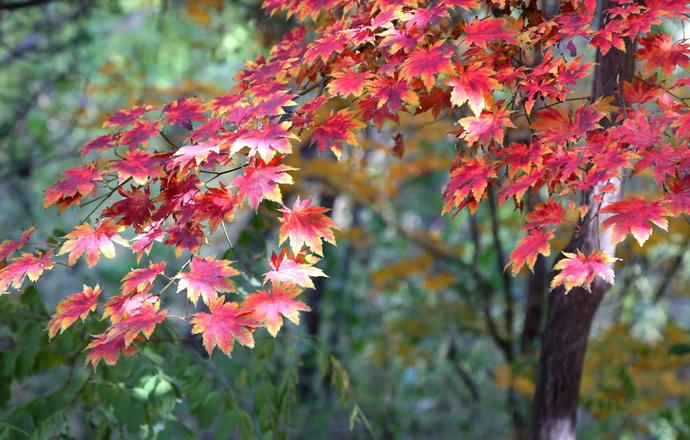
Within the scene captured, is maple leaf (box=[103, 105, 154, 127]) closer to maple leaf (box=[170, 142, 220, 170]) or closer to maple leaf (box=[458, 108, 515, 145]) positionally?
maple leaf (box=[170, 142, 220, 170])

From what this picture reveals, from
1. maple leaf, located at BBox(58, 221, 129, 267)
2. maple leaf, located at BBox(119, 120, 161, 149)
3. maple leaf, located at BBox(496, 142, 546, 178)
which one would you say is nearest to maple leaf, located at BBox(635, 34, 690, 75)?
maple leaf, located at BBox(496, 142, 546, 178)

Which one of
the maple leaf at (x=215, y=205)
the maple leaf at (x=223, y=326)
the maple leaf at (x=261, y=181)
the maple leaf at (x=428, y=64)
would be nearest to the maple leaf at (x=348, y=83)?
the maple leaf at (x=428, y=64)

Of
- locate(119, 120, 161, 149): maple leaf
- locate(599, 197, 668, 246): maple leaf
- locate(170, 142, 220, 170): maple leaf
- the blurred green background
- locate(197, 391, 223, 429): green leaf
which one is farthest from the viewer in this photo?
the blurred green background

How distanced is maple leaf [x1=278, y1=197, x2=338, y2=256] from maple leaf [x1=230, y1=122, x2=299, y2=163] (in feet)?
0.46

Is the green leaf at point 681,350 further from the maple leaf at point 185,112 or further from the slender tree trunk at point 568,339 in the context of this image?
the maple leaf at point 185,112

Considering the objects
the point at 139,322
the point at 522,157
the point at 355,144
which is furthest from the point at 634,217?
the point at 139,322

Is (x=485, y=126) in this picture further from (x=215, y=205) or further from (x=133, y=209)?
(x=133, y=209)

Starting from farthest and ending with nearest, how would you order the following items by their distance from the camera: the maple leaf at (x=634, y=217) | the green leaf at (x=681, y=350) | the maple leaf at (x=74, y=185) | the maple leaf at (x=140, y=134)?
1. the green leaf at (x=681, y=350)
2. the maple leaf at (x=140, y=134)
3. the maple leaf at (x=74, y=185)
4. the maple leaf at (x=634, y=217)

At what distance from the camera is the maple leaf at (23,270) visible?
5.50 ft

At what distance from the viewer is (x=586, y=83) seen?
571cm

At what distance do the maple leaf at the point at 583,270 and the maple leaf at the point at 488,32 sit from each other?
53 cm

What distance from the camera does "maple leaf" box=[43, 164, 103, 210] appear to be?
174 cm

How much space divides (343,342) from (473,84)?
639cm

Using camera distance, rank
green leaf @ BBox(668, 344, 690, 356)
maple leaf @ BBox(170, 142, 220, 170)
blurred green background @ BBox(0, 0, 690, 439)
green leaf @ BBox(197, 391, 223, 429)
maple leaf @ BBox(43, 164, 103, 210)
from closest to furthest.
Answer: maple leaf @ BBox(170, 142, 220, 170), maple leaf @ BBox(43, 164, 103, 210), green leaf @ BBox(197, 391, 223, 429), blurred green background @ BBox(0, 0, 690, 439), green leaf @ BBox(668, 344, 690, 356)
